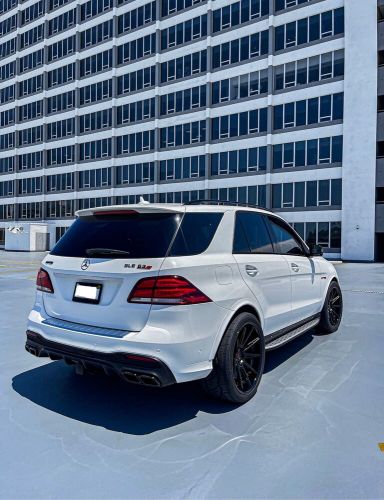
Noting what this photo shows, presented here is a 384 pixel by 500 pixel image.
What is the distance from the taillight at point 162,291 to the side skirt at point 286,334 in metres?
1.41

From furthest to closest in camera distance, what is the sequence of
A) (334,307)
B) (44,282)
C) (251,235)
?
(334,307)
(251,235)
(44,282)

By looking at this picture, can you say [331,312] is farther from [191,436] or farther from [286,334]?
[191,436]

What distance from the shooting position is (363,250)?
28906 millimetres

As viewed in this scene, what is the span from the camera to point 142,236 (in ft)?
10.8

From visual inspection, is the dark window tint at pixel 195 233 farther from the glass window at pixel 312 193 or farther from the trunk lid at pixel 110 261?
the glass window at pixel 312 193

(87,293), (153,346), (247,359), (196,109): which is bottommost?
(247,359)

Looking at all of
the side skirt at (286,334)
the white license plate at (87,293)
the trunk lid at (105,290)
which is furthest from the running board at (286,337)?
the white license plate at (87,293)

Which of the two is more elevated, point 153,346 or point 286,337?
point 153,346

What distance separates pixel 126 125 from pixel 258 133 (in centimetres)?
1465

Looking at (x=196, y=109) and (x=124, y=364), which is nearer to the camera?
(x=124, y=364)

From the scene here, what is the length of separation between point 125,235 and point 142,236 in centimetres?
18

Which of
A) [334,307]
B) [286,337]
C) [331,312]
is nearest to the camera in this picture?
[286,337]

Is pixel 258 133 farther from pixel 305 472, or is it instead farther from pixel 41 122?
pixel 305 472

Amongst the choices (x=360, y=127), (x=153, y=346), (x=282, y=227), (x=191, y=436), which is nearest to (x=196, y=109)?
(x=360, y=127)
